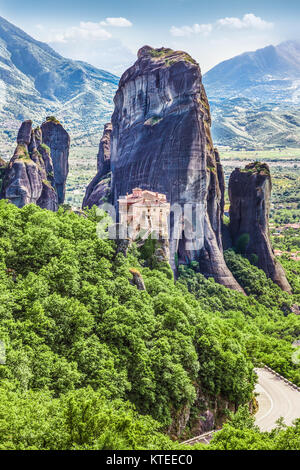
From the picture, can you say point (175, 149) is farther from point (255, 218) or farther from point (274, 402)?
point (274, 402)

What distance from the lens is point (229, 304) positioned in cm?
6222

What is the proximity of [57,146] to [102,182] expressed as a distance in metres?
12.7

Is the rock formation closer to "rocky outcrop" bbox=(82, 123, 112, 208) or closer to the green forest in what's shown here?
"rocky outcrop" bbox=(82, 123, 112, 208)

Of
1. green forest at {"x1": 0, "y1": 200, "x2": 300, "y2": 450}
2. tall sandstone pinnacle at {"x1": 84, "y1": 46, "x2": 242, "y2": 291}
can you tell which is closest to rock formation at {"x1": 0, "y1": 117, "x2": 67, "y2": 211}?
tall sandstone pinnacle at {"x1": 84, "y1": 46, "x2": 242, "y2": 291}

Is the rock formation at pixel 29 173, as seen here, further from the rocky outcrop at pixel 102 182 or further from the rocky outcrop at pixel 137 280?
the rocky outcrop at pixel 137 280

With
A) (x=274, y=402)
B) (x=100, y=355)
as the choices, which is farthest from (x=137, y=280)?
(x=274, y=402)

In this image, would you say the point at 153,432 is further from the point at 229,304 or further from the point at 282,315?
the point at 282,315

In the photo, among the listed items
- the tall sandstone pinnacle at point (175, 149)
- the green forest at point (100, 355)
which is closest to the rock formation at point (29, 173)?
the tall sandstone pinnacle at point (175, 149)

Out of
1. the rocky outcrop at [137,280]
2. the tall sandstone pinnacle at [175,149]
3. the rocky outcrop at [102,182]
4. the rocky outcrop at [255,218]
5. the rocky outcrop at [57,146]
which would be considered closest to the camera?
the rocky outcrop at [137,280]

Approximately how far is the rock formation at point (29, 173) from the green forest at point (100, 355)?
29.2m

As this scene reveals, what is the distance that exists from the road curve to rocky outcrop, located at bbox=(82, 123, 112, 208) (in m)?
46.7

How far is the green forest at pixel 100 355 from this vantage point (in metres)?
18.5

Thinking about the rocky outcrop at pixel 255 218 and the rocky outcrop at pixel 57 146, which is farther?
the rocky outcrop at pixel 57 146
